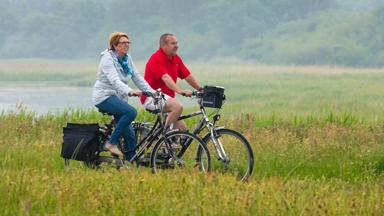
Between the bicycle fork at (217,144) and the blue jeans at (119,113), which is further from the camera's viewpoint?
the blue jeans at (119,113)

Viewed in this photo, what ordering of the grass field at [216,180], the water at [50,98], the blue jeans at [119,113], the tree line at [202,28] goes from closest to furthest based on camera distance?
1. the grass field at [216,180]
2. the blue jeans at [119,113]
3. the water at [50,98]
4. the tree line at [202,28]

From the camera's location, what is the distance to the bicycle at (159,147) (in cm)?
1044

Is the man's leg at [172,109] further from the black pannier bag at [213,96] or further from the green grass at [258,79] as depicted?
the green grass at [258,79]

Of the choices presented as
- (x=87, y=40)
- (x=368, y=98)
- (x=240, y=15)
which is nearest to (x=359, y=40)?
(x=240, y=15)

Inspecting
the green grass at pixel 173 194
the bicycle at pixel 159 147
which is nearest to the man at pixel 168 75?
the bicycle at pixel 159 147

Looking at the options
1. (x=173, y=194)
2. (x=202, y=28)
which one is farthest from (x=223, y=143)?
(x=202, y=28)

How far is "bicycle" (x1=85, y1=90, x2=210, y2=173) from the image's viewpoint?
10.4 meters

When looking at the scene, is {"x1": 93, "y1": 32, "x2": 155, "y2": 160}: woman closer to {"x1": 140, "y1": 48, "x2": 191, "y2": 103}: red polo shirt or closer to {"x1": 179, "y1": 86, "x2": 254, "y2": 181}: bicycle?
{"x1": 140, "y1": 48, "x2": 191, "y2": 103}: red polo shirt

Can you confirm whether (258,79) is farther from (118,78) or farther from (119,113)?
(118,78)

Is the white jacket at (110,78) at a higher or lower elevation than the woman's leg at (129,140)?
higher

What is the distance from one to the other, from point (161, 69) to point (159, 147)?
972 millimetres

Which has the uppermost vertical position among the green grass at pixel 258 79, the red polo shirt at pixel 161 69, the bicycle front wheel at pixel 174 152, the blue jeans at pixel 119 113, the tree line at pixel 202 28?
the tree line at pixel 202 28

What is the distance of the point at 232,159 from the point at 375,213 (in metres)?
3.10

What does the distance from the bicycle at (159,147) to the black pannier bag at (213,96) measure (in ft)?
1.45
